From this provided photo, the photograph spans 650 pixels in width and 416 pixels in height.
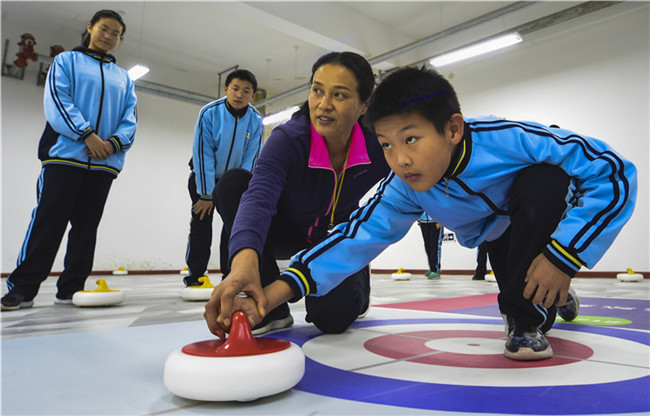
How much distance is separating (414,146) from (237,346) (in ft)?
1.94

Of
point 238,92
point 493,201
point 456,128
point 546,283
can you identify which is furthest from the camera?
point 238,92

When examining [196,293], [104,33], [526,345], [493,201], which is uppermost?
[104,33]

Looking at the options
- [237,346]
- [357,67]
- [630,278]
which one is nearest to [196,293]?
[357,67]

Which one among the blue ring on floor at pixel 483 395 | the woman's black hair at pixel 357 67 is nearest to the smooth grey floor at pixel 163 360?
the blue ring on floor at pixel 483 395

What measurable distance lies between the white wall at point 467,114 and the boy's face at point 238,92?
5.50 m

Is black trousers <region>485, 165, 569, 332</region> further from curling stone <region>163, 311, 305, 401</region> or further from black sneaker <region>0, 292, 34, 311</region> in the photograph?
black sneaker <region>0, 292, 34, 311</region>

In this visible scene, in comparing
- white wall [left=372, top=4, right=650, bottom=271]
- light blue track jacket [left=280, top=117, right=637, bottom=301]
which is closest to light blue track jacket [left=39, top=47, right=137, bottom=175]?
light blue track jacket [left=280, top=117, right=637, bottom=301]

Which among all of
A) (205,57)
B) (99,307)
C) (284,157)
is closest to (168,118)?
(205,57)

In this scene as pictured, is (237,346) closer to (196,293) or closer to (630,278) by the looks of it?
(196,293)

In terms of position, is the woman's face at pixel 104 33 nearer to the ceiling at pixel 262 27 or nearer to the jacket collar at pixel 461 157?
the jacket collar at pixel 461 157

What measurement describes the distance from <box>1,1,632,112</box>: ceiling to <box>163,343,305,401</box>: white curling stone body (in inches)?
225

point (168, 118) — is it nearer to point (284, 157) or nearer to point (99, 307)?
point (99, 307)

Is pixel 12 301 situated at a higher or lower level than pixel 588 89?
lower

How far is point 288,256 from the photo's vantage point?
1790 mm
